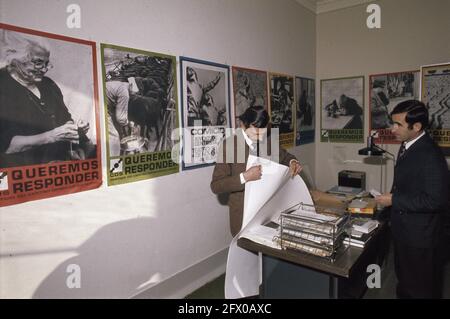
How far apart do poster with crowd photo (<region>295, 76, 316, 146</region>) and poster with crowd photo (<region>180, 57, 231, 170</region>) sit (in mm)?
1488

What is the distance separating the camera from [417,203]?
1.73m

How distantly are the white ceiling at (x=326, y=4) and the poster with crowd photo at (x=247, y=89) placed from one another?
1467 mm

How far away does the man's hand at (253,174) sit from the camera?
6.09 ft

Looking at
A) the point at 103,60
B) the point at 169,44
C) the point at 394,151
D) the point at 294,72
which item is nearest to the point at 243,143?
the point at 169,44

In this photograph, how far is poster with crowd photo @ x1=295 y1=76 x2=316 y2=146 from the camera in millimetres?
3920

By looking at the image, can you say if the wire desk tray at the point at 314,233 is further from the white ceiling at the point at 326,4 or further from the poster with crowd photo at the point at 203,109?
the white ceiling at the point at 326,4

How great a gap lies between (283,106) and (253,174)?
1.93m

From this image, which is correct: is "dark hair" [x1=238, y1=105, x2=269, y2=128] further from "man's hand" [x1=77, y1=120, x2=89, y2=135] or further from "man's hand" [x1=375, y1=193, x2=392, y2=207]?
"man's hand" [x1=77, y1=120, x2=89, y2=135]

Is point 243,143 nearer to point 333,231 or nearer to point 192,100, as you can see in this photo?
point 192,100

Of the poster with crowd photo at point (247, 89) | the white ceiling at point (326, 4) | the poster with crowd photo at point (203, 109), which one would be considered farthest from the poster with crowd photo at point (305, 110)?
the poster with crowd photo at point (203, 109)
